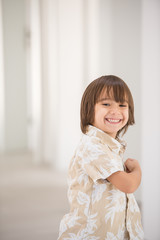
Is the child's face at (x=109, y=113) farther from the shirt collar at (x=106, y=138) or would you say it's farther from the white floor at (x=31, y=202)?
the white floor at (x=31, y=202)

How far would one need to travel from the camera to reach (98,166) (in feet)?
2.44

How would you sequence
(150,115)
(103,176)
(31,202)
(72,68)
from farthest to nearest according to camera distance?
(72,68) → (31,202) → (150,115) → (103,176)

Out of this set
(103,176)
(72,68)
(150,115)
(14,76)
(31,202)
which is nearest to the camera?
(103,176)

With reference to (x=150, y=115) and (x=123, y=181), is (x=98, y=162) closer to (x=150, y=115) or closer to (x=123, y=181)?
(x=123, y=181)

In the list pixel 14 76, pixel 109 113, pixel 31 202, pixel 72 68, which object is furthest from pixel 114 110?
pixel 14 76

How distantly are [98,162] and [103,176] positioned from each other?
4 centimetres

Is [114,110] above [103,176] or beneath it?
above

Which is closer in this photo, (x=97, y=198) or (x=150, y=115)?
(x=97, y=198)

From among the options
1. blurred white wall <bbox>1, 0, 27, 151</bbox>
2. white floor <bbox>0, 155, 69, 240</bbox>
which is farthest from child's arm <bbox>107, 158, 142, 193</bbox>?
blurred white wall <bbox>1, 0, 27, 151</bbox>

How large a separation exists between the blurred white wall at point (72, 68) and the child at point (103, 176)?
29 centimetres

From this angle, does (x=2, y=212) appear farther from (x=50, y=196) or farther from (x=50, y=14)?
(x=50, y=14)

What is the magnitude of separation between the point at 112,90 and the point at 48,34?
2037mm

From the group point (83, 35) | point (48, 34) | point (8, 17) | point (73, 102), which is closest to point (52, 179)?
point (73, 102)

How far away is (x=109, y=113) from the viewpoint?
0.81 metres
